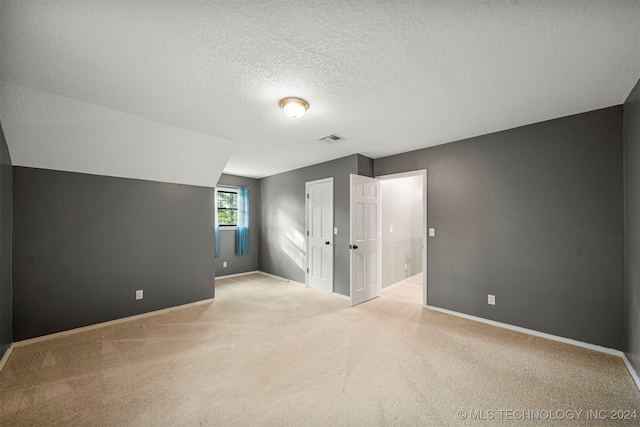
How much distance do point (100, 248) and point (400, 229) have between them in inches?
199

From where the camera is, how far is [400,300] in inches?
167

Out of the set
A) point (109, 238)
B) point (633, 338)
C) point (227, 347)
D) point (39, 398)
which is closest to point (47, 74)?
point (109, 238)

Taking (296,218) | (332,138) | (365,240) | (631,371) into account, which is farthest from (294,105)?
(631,371)

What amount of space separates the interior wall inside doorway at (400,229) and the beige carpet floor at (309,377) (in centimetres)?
182

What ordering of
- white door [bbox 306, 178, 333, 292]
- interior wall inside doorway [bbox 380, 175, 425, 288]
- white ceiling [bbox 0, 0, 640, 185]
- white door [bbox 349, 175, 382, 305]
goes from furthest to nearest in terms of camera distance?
interior wall inside doorway [bbox 380, 175, 425, 288], white door [bbox 306, 178, 333, 292], white door [bbox 349, 175, 382, 305], white ceiling [bbox 0, 0, 640, 185]

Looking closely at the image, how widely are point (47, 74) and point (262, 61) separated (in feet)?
5.71

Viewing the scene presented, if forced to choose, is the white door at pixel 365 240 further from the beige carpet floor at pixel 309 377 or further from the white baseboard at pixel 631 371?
the white baseboard at pixel 631 371

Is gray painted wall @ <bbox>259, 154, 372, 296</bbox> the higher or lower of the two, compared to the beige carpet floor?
higher

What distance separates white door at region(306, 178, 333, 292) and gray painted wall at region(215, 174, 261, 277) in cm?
197

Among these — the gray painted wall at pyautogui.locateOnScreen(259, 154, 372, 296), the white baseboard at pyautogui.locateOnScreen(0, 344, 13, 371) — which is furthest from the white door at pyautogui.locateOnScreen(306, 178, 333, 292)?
the white baseboard at pyautogui.locateOnScreen(0, 344, 13, 371)

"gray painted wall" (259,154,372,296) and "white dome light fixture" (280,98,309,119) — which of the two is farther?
"gray painted wall" (259,154,372,296)

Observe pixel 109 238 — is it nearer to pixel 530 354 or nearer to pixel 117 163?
pixel 117 163

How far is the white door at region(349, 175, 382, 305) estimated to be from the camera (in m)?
4.00

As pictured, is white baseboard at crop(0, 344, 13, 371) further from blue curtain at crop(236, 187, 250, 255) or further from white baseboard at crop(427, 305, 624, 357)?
white baseboard at crop(427, 305, 624, 357)
